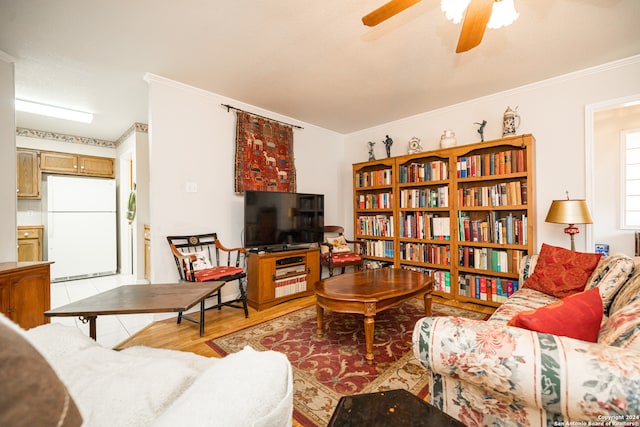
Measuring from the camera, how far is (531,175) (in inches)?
113

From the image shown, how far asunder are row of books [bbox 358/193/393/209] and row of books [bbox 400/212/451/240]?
0.28 m

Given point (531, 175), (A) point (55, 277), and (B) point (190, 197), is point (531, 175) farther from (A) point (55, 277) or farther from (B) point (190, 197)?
(A) point (55, 277)

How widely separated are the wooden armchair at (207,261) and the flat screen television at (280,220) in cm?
32

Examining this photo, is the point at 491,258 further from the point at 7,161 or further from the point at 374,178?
the point at 7,161

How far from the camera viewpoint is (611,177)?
12.9ft

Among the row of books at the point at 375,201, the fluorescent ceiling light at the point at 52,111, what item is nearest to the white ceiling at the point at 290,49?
the fluorescent ceiling light at the point at 52,111

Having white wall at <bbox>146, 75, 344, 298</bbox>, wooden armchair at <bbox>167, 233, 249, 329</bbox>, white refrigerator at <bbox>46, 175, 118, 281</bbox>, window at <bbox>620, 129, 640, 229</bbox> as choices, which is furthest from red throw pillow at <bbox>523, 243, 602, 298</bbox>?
white refrigerator at <bbox>46, 175, 118, 281</bbox>

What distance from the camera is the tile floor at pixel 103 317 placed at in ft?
8.15

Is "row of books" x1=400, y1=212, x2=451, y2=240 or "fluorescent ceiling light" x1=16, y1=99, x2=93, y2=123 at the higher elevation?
"fluorescent ceiling light" x1=16, y1=99, x2=93, y2=123

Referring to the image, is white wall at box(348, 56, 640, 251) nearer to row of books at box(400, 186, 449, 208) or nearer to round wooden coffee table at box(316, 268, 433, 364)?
row of books at box(400, 186, 449, 208)

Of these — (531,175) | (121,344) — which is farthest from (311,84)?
(121,344)

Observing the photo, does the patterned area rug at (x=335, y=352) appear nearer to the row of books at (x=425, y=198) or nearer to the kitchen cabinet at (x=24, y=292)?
the row of books at (x=425, y=198)

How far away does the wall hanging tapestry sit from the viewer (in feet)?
11.1

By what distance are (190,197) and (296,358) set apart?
6.76ft
